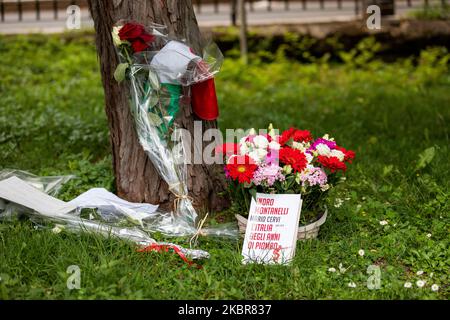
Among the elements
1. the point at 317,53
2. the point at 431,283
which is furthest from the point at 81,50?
the point at 431,283

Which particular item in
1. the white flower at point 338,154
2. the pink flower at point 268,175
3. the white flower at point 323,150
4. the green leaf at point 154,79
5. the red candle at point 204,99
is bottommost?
the pink flower at point 268,175

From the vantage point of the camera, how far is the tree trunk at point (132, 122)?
402cm

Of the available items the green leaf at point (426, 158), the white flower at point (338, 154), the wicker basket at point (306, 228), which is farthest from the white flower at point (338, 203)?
the green leaf at point (426, 158)

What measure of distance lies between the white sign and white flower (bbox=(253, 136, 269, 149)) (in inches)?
11.6

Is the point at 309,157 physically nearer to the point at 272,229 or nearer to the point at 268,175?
the point at 268,175

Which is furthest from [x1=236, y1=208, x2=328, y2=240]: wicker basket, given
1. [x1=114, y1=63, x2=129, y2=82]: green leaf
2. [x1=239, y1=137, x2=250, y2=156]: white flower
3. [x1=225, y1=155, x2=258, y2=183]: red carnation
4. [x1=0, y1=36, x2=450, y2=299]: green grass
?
[x1=114, y1=63, x2=129, y2=82]: green leaf

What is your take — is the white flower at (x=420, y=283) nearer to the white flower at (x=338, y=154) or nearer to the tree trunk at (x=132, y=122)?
the white flower at (x=338, y=154)

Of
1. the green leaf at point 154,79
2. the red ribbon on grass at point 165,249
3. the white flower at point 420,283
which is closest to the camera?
the white flower at point 420,283

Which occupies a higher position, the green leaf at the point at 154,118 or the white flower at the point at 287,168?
the green leaf at the point at 154,118

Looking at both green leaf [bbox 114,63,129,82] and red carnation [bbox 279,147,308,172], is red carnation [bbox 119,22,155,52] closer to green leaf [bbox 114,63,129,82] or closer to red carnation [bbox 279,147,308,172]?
green leaf [bbox 114,63,129,82]

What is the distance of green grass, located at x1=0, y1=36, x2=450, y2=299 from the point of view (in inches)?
131

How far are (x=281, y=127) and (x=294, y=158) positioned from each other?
7.87 ft

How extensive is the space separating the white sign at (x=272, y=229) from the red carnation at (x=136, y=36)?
1.14 m

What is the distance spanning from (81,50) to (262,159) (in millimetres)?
6194
